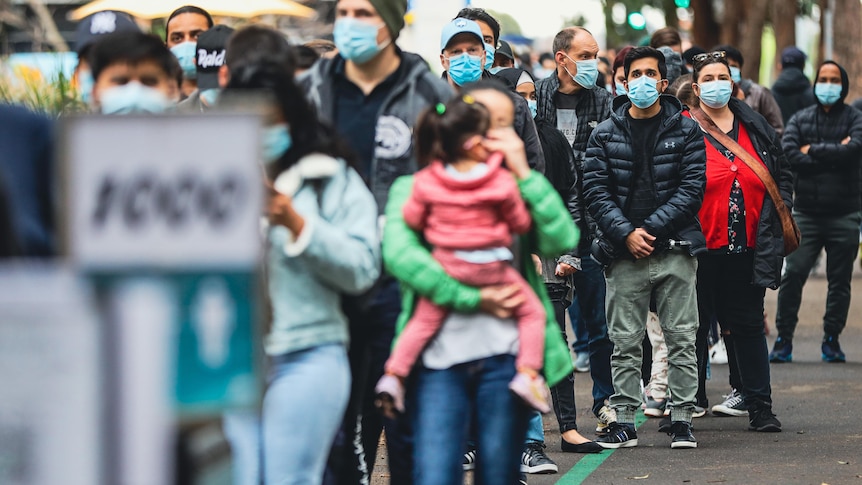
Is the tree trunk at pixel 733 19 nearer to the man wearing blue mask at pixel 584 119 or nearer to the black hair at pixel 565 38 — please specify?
the black hair at pixel 565 38

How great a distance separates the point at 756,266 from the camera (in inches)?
336

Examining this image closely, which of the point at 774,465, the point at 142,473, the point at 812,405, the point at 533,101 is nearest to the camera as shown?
the point at 142,473

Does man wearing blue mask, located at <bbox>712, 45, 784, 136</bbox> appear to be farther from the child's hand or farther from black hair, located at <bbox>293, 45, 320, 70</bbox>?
the child's hand

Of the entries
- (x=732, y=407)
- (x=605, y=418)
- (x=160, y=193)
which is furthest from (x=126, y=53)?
(x=732, y=407)

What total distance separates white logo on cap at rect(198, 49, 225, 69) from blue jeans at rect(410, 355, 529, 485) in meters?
2.17

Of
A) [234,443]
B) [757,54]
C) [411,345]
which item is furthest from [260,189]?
[757,54]

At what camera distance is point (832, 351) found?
1157 cm

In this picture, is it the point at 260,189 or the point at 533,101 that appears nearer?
the point at 260,189

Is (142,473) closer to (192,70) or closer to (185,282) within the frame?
(185,282)

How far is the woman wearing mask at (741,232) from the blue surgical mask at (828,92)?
2398 mm

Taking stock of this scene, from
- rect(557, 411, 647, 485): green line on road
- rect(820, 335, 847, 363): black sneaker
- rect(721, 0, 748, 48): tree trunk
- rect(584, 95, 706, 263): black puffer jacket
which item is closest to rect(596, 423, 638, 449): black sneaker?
rect(557, 411, 647, 485): green line on road

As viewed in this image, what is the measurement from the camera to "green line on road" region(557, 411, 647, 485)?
716cm

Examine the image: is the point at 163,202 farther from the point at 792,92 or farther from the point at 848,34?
the point at 848,34

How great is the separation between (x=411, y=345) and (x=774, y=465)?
3.42 meters
